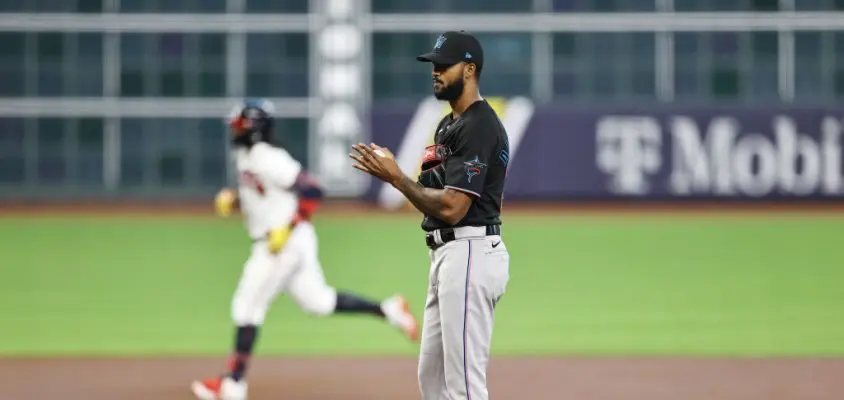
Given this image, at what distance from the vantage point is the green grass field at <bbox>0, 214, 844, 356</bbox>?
40.5 feet

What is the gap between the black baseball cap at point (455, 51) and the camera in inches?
251

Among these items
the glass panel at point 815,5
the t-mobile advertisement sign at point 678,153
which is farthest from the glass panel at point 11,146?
the glass panel at point 815,5

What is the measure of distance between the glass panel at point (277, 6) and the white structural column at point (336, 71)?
31cm

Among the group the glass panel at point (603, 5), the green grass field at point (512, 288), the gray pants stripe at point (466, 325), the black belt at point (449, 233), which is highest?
the glass panel at point (603, 5)

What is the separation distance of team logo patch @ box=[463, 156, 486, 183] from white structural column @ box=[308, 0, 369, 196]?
91.1 feet

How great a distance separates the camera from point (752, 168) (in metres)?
30.4

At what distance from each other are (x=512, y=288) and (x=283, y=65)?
19515mm

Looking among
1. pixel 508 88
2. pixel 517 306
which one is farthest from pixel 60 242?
pixel 508 88

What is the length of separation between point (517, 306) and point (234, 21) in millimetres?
21339

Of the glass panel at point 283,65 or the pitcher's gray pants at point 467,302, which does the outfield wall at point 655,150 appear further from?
the pitcher's gray pants at point 467,302

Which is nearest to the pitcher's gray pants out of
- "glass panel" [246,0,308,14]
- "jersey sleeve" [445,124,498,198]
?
"jersey sleeve" [445,124,498,198]

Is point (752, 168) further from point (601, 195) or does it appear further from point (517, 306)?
point (517, 306)

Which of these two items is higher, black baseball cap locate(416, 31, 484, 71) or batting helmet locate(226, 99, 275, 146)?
black baseball cap locate(416, 31, 484, 71)

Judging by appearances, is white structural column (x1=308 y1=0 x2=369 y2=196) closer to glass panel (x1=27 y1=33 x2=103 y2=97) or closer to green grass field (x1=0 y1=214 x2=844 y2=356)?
glass panel (x1=27 y1=33 x2=103 y2=97)
